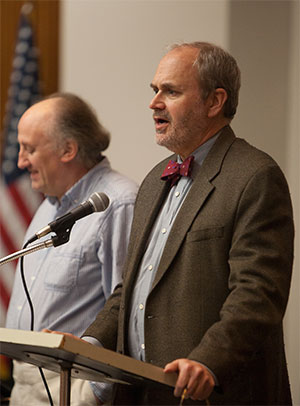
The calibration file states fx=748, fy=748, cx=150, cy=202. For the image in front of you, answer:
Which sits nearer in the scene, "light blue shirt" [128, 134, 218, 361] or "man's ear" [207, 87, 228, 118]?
"light blue shirt" [128, 134, 218, 361]

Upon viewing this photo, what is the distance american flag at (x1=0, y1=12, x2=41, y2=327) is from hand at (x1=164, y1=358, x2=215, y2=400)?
3.15 m

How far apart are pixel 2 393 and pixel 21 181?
1886 millimetres

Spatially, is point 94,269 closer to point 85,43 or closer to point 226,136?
point 226,136

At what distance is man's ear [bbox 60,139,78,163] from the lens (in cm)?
327

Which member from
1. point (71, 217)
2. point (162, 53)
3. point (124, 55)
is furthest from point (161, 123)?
point (124, 55)

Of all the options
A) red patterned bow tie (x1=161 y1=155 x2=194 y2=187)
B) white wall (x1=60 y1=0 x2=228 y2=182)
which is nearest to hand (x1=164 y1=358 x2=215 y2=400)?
red patterned bow tie (x1=161 y1=155 x2=194 y2=187)

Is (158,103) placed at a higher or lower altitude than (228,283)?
higher

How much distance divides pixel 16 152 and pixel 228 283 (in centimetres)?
304

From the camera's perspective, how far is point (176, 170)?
239cm

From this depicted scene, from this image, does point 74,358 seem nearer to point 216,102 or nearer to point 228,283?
point 228,283

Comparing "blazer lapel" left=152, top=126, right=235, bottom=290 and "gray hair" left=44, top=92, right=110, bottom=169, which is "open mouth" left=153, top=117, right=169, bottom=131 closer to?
"blazer lapel" left=152, top=126, right=235, bottom=290

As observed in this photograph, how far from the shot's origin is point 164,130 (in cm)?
240

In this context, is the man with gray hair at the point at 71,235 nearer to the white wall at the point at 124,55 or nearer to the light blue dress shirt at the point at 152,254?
the light blue dress shirt at the point at 152,254

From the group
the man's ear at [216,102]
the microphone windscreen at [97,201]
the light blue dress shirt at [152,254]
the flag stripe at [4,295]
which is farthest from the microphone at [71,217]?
the flag stripe at [4,295]
